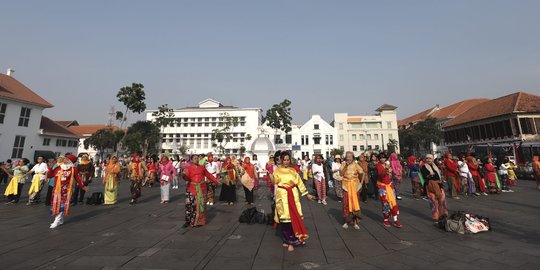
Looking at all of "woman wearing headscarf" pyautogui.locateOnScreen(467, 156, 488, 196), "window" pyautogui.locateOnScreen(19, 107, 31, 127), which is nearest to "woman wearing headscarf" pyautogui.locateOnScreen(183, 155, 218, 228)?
"woman wearing headscarf" pyautogui.locateOnScreen(467, 156, 488, 196)

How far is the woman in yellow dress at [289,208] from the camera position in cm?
456

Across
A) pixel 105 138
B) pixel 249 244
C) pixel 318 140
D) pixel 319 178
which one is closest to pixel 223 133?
pixel 318 140

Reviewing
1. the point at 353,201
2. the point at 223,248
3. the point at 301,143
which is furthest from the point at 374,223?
the point at 301,143

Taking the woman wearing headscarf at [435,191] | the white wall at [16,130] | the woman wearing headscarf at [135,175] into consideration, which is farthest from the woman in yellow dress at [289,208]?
the white wall at [16,130]

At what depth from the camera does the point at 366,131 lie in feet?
197

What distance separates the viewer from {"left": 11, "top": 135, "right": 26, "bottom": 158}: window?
1123 inches

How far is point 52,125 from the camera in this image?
117 feet

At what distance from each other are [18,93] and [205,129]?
125ft

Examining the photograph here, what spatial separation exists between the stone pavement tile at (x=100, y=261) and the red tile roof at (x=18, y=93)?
34.4 meters

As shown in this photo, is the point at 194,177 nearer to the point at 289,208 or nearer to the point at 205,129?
the point at 289,208

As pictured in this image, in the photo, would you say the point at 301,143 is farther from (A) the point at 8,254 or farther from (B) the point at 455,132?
(A) the point at 8,254

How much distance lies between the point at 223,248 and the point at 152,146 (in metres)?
54.8

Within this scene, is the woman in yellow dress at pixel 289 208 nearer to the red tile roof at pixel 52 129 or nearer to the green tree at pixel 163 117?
the red tile roof at pixel 52 129

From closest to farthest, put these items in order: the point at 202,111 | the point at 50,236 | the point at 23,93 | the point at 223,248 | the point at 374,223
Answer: the point at 223,248
the point at 50,236
the point at 374,223
the point at 23,93
the point at 202,111
